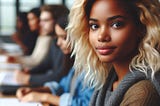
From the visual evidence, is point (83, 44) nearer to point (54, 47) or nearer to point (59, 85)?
point (59, 85)

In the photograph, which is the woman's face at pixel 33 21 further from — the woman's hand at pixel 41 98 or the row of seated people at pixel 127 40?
the row of seated people at pixel 127 40

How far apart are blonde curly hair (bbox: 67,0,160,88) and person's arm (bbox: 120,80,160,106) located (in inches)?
2.0

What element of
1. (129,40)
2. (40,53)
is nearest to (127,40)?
(129,40)

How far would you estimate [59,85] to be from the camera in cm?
242

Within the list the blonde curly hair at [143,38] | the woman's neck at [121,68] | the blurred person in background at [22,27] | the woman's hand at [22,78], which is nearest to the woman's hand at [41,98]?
the woman's hand at [22,78]

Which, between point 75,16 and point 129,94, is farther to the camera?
point 75,16

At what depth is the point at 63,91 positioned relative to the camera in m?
2.38

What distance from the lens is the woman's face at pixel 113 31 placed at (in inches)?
41.9

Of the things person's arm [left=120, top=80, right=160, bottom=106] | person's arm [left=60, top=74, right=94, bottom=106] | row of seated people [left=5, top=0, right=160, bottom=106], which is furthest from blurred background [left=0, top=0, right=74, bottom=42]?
person's arm [left=120, top=80, right=160, bottom=106]

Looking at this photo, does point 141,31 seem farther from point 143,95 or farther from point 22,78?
point 22,78

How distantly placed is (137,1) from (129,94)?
0.88ft

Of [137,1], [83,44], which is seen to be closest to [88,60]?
[83,44]

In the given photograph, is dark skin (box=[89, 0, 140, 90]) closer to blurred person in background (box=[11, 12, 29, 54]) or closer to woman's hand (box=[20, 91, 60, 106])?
woman's hand (box=[20, 91, 60, 106])

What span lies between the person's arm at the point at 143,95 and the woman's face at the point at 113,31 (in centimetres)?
11
